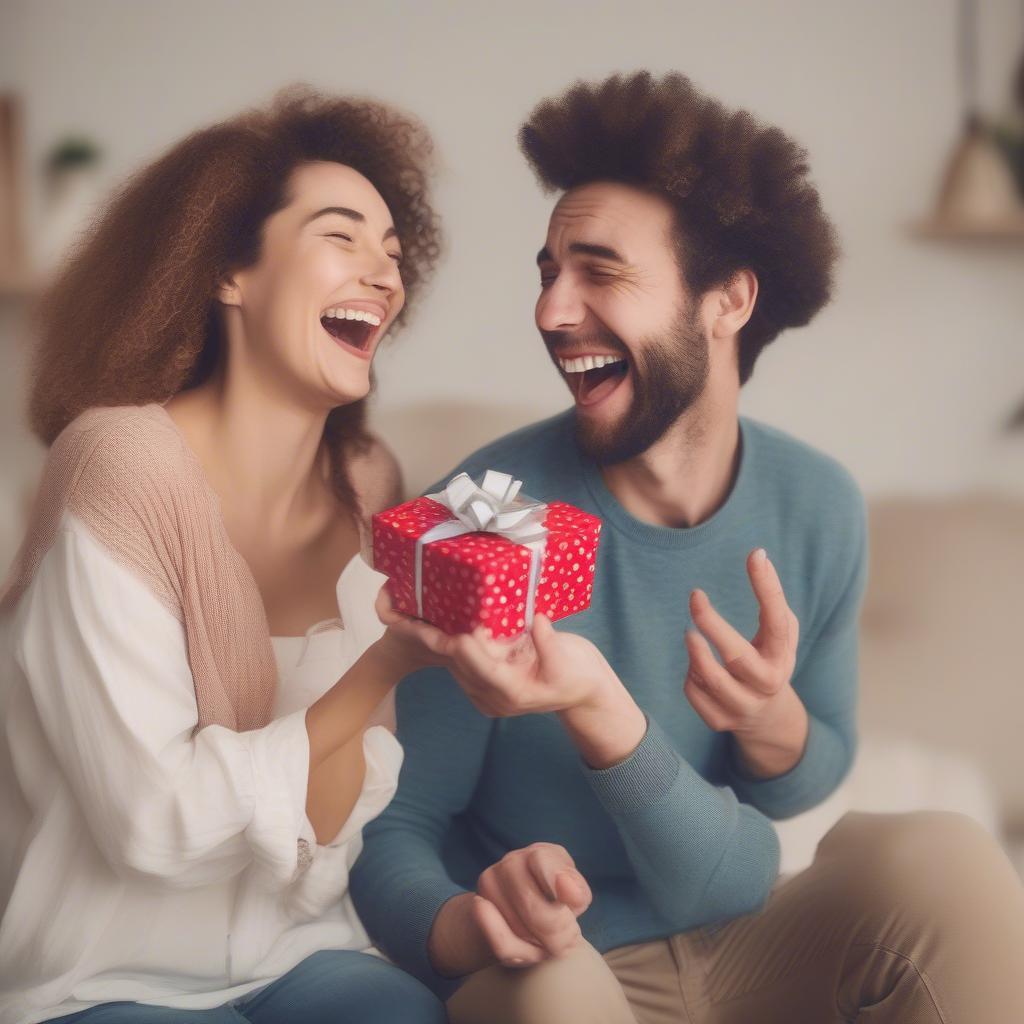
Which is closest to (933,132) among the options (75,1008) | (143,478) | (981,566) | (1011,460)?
(1011,460)

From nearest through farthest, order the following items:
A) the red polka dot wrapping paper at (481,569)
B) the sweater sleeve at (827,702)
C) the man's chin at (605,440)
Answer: the red polka dot wrapping paper at (481,569) < the man's chin at (605,440) < the sweater sleeve at (827,702)

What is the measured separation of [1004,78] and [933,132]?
9 cm

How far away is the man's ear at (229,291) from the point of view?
0.96 meters

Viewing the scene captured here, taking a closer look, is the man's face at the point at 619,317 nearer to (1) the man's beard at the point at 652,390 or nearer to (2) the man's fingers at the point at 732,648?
(1) the man's beard at the point at 652,390

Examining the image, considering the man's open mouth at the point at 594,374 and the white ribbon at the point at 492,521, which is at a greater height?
the man's open mouth at the point at 594,374

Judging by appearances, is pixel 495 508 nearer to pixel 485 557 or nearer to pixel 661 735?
pixel 485 557

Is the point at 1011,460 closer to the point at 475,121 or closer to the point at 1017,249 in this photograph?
the point at 1017,249

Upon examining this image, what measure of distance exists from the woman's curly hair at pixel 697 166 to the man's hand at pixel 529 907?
0.52m

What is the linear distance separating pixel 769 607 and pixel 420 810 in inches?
15.1

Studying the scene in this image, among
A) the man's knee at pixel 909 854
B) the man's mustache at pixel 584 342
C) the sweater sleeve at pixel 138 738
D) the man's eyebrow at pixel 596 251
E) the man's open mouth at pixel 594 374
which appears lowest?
the man's knee at pixel 909 854

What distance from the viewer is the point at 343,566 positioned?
40.5 inches

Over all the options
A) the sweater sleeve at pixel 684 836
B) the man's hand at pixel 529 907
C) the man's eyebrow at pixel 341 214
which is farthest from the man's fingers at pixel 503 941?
the man's eyebrow at pixel 341 214

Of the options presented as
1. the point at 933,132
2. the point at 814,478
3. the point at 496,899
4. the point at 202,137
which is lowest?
the point at 496,899

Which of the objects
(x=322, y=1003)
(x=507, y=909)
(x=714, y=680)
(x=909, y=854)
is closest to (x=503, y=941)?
(x=507, y=909)
